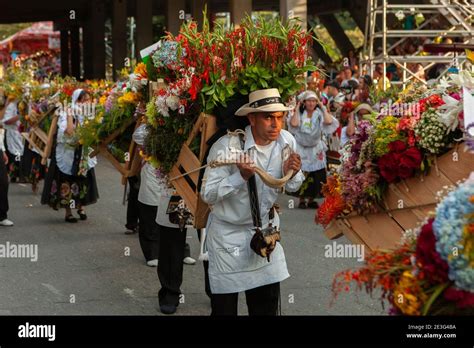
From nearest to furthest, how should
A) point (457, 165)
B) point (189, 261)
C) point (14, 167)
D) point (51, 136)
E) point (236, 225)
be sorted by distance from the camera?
point (457, 165), point (236, 225), point (189, 261), point (51, 136), point (14, 167)

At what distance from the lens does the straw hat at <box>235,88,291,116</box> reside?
6.21 meters

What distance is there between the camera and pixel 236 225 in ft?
20.4

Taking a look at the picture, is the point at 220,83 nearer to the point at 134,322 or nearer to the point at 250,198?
the point at 250,198

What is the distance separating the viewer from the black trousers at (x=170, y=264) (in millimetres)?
8469

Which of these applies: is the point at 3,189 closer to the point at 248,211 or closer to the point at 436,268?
the point at 248,211

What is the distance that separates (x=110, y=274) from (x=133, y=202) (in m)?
2.17

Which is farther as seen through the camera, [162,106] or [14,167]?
[14,167]

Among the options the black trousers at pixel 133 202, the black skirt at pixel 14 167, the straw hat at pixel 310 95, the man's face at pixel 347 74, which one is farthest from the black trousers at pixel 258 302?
the man's face at pixel 347 74

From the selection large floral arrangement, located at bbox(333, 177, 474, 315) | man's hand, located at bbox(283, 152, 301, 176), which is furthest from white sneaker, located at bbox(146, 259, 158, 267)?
large floral arrangement, located at bbox(333, 177, 474, 315)

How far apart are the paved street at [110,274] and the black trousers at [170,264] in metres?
0.15

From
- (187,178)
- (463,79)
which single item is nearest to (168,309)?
(187,178)

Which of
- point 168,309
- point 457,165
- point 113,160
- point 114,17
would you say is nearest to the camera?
point 457,165

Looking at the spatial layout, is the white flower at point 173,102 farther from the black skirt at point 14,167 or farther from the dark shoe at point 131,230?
the black skirt at point 14,167

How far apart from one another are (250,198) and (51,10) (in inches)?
1615
